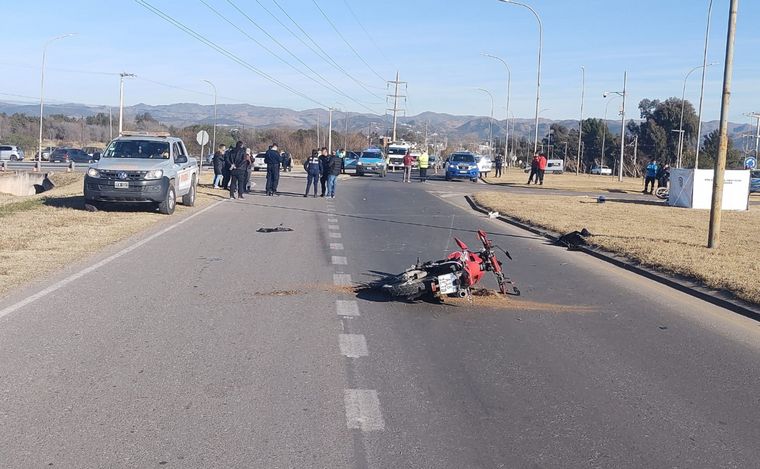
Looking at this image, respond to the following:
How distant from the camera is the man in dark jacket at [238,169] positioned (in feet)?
95.2

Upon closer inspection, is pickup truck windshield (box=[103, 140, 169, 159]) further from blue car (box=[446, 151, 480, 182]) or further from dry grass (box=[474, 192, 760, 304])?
blue car (box=[446, 151, 480, 182])

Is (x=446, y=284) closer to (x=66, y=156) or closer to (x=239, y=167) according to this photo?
(x=239, y=167)

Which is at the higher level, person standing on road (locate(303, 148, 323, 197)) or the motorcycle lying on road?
person standing on road (locate(303, 148, 323, 197))

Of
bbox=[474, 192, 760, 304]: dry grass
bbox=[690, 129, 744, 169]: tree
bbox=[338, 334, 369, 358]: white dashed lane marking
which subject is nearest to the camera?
bbox=[338, 334, 369, 358]: white dashed lane marking

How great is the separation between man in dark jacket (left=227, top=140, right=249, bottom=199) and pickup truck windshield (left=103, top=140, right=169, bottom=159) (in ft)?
22.2

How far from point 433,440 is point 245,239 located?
1175 centimetres

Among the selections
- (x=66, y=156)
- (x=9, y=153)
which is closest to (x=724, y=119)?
(x=66, y=156)

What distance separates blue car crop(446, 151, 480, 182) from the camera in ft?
169

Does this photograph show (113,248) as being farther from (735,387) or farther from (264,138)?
(264,138)

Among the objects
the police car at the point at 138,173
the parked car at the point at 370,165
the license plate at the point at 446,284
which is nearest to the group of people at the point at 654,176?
the parked car at the point at 370,165

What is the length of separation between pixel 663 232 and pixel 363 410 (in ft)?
50.3

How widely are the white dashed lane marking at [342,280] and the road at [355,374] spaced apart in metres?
0.07

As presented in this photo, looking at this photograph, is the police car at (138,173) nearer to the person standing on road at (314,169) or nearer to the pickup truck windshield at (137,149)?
the pickup truck windshield at (137,149)

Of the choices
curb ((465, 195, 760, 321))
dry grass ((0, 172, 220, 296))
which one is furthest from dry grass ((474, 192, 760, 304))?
dry grass ((0, 172, 220, 296))
